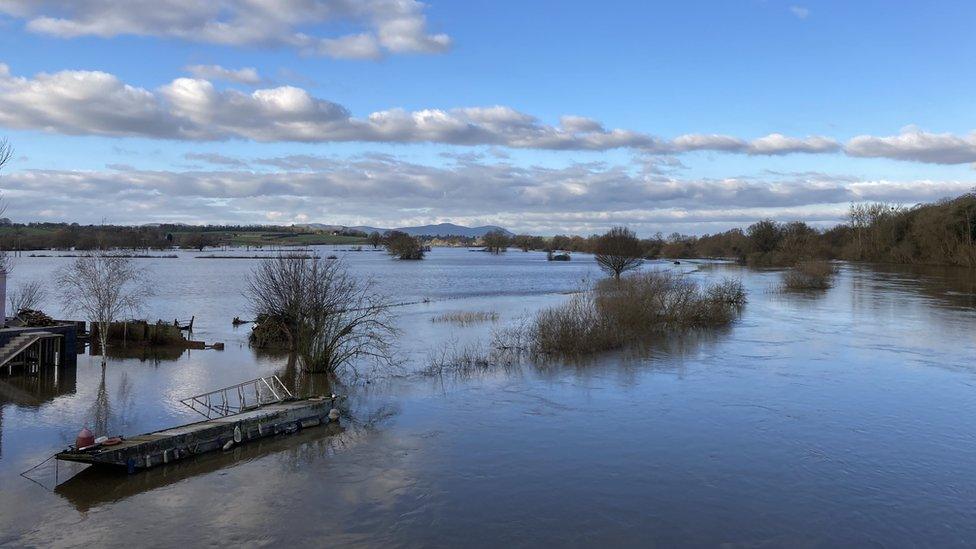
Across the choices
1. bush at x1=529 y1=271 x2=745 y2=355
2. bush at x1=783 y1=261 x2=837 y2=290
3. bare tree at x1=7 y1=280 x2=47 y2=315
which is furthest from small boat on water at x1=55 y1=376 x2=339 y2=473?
bush at x1=783 y1=261 x2=837 y2=290

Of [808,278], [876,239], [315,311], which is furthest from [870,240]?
[315,311]

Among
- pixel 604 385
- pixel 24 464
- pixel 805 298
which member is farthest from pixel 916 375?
pixel 805 298

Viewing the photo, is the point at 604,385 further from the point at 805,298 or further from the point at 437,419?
the point at 805,298

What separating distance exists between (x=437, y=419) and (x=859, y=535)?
36.5 ft

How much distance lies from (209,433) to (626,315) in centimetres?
2373

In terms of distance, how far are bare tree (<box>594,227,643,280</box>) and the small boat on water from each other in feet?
163

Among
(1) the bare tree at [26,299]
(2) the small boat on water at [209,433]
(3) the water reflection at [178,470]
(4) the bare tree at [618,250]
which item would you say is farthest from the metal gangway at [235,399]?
(4) the bare tree at [618,250]

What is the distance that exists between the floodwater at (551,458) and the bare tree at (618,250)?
36.9m

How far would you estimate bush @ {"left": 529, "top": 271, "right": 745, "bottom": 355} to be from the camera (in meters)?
30.9

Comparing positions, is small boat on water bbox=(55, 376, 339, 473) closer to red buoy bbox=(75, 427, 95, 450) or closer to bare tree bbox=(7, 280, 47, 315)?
red buoy bbox=(75, 427, 95, 450)

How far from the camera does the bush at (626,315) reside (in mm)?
30938

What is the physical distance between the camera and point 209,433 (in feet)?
54.7

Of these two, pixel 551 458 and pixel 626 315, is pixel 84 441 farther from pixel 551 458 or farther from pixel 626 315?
pixel 626 315

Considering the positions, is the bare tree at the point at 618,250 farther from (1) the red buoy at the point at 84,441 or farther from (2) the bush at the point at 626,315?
(1) the red buoy at the point at 84,441
